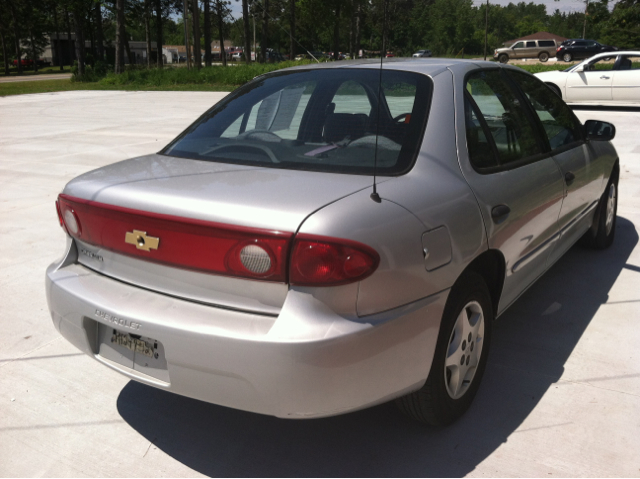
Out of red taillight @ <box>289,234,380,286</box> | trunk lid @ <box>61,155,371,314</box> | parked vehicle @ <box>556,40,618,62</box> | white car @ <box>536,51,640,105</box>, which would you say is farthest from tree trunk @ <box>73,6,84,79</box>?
red taillight @ <box>289,234,380,286</box>

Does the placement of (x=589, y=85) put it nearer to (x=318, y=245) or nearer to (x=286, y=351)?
(x=318, y=245)

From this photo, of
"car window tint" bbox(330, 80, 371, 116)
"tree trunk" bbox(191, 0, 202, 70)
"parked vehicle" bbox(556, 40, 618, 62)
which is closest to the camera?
"car window tint" bbox(330, 80, 371, 116)

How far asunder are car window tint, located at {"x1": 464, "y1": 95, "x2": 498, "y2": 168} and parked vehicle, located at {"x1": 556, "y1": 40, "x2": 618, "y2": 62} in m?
43.7

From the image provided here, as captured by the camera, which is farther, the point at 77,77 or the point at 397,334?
the point at 77,77

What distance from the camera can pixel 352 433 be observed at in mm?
2811

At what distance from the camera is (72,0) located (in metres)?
39.2

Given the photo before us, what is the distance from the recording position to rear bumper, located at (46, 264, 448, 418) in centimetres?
212

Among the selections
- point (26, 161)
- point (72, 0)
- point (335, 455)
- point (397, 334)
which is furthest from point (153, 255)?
point (72, 0)

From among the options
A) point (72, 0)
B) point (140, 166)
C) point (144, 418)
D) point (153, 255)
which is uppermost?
point (72, 0)

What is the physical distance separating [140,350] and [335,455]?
91 centimetres

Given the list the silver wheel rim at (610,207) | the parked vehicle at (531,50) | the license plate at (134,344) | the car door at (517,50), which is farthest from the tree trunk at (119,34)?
the license plate at (134,344)

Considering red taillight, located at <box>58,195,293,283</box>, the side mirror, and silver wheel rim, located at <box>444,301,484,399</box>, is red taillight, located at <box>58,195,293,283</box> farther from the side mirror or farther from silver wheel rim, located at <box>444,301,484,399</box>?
the side mirror

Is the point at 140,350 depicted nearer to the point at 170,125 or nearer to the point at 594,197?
the point at 594,197

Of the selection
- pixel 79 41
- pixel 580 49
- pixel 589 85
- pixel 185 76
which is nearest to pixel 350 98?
pixel 589 85
